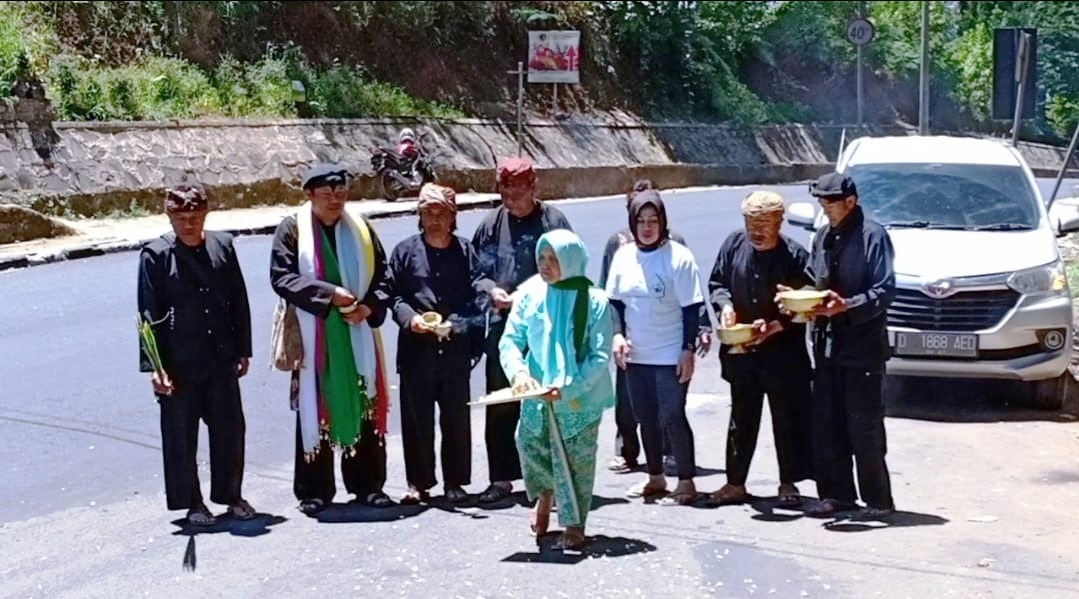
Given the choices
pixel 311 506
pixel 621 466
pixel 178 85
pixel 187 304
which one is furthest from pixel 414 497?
pixel 178 85

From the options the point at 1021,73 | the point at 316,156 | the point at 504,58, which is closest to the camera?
the point at 1021,73

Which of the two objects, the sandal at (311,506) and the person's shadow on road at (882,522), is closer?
the person's shadow on road at (882,522)

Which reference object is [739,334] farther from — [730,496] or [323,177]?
[323,177]

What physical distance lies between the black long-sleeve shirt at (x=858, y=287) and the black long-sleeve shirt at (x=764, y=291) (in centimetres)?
21

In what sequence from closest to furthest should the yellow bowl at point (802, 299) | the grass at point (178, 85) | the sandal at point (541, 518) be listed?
the sandal at point (541, 518) < the yellow bowl at point (802, 299) < the grass at point (178, 85)

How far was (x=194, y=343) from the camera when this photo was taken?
22.9 ft

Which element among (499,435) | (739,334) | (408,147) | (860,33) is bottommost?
(499,435)

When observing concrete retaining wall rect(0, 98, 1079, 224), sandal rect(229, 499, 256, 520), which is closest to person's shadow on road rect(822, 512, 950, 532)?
sandal rect(229, 499, 256, 520)

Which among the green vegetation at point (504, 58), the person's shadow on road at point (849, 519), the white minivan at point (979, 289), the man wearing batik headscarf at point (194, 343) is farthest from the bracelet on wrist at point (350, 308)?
the green vegetation at point (504, 58)

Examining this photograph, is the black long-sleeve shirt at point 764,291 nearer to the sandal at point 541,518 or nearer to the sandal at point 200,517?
the sandal at point 541,518

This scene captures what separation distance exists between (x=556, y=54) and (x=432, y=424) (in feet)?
86.7

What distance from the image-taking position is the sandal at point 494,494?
24.7 feet

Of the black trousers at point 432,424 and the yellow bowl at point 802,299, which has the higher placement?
the yellow bowl at point 802,299

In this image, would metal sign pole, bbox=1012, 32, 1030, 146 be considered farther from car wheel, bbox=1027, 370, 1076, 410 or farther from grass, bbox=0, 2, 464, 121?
grass, bbox=0, 2, 464, 121
